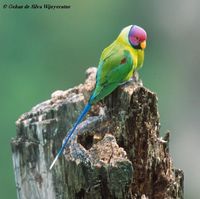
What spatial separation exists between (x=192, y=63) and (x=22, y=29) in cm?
456

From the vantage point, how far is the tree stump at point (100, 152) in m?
4.76

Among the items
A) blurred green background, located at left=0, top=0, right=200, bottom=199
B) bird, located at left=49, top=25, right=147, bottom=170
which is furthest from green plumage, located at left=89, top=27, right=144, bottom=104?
blurred green background, located at left=0, top=0, right=200, bottom=199

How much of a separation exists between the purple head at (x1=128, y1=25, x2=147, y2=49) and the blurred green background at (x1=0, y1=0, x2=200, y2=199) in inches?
335

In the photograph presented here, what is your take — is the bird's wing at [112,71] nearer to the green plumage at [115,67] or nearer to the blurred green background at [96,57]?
the green plumage at [115,67]

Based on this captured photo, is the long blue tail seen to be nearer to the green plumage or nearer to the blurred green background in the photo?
the green plumage

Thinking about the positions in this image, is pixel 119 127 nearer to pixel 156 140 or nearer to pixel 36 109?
pixel 156 140

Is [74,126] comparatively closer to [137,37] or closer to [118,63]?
[118,63]

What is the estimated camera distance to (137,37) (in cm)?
616

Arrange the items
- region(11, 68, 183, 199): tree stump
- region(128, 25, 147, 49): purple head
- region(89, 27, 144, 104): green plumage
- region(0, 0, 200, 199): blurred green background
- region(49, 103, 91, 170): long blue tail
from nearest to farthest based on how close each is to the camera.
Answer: region(11, 68, 183, 199): tree stump
region(49, 103, 91, 170): long blue tail
region(89, 27, 144, 104): green plumage
region(128, 25, 147, 49): purple head
region(0, 0, 200, 199): blurred green background

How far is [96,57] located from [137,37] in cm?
1186

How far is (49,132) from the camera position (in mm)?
5875

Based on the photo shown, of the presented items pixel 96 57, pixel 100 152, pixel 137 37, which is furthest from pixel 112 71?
pixel 96 57

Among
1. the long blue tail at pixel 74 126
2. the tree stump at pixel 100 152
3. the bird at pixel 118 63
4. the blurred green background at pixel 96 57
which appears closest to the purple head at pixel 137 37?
the bird at pixel 118 63

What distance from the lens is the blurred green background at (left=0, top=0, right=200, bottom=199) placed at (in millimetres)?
16297
